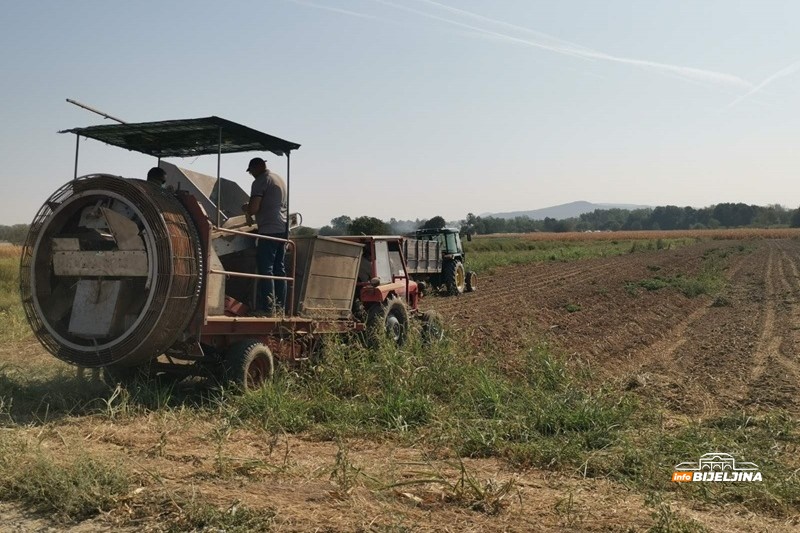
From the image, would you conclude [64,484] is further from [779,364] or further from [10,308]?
[10,308]

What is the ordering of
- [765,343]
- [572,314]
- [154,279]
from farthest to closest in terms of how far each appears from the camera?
[572,314], [765,343], [154,279]

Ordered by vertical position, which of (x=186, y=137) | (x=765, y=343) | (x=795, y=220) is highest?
(x=795, y=220)

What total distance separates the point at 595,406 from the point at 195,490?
11.0 feet

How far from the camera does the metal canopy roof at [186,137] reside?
22.3 ft

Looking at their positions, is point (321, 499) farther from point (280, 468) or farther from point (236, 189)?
point (236, 189)

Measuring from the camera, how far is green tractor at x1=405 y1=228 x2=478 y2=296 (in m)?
18.7

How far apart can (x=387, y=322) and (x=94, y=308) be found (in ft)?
12.8

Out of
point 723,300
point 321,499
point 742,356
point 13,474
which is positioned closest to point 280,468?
point 321,499

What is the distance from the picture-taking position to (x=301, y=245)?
25.3ft

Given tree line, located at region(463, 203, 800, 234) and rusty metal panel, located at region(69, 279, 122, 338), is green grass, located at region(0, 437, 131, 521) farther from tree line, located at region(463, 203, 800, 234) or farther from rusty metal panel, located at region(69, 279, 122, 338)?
tree line, located at region(463, 203, 800, 234)

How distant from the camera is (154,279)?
5.78 metres

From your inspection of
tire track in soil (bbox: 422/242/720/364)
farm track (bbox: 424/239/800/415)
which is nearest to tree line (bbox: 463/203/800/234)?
tire track in soil (bbox: 422/242/720/364)

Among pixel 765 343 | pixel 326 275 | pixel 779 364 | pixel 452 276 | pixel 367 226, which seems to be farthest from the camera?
pixel 367 226
